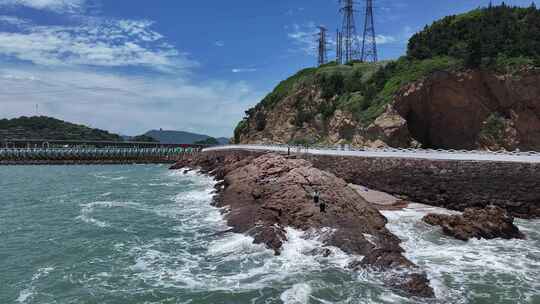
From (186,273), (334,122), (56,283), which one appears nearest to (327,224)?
(186,273)

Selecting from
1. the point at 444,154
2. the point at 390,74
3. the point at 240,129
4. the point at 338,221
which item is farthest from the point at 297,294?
the point at 240,129

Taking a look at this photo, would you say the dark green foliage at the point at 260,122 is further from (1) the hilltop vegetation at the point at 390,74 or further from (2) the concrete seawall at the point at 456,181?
(2) the concrete seawall at the point at 456,181

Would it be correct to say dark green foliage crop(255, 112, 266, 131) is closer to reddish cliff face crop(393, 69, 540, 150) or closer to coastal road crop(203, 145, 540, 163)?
reddish cliff face crop(393, 69, 540, 150)

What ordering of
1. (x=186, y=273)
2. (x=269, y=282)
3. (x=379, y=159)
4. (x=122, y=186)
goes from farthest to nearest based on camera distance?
(x=122, y=186) < (x=379, y=159) < (x=186, y=273) < (x=269, y=282)

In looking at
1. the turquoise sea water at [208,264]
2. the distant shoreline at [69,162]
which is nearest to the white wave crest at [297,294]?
the turquoise sea water at [208,264]

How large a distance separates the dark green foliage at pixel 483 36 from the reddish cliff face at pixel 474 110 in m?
2.85

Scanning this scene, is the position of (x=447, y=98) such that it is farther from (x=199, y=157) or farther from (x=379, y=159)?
(x=199, y=157)

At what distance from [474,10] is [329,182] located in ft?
155

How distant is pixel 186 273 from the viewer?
1795 centimetres

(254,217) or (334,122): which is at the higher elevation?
(334,122)

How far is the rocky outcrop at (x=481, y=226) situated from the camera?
23.3 meters

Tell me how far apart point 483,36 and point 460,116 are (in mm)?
10600

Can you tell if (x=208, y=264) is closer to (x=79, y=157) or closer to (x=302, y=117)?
(x=302, y=117)

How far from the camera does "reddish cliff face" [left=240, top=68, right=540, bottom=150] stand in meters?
43.1
